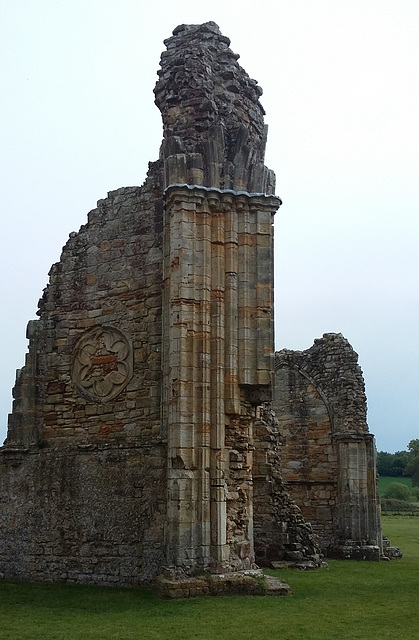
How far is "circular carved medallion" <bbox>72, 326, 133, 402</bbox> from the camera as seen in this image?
37.7 feet

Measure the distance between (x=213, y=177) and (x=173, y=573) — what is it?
513 centimetres

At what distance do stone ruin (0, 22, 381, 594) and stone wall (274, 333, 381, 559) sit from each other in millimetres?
7319

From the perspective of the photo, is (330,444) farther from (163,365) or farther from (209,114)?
(209,114)

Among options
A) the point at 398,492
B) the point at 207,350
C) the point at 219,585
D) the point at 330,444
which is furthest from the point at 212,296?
the point at 398,492

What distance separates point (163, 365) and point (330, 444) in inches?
349

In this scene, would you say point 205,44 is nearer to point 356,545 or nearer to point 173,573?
point 173,573

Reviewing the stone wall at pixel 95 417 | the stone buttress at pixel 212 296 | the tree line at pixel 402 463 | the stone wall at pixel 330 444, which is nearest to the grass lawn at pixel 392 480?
the tree line at pixel 402 463

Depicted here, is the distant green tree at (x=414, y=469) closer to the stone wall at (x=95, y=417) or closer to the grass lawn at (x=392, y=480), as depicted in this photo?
the grass lawn at (x=392, y=480)

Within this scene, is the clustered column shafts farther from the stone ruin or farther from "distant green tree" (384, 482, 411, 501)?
"distant green tree" (384, 482, 411, 501)

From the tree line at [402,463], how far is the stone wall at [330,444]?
145 ft

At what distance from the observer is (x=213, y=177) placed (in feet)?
36.1

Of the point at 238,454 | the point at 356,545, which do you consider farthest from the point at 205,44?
the point at 356,545

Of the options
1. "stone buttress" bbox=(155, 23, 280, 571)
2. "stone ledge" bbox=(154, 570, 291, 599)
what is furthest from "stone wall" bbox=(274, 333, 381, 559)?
"stone ledge" bbox=(154, 570, 291, 599)

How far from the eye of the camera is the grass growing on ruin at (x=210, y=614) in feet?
25.0
